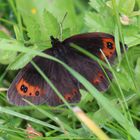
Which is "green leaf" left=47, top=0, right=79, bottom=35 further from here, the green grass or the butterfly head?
the butterfly head

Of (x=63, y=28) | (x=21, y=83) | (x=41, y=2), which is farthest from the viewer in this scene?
(x=41, y=2)

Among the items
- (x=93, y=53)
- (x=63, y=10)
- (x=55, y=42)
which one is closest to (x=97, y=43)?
(x=93, y=53)

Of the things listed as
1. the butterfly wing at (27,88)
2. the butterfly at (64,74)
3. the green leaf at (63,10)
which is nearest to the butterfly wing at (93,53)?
the butterfly at (64,74)

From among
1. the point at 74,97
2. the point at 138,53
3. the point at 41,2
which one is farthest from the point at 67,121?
the point at 41,2

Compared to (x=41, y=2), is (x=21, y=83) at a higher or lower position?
lower

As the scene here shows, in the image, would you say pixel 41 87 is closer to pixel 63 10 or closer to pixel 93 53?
pixel 93 53

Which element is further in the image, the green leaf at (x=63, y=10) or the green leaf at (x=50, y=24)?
the green leaf at (x=63, y=10)

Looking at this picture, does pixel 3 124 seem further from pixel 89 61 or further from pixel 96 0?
pixel 96 0

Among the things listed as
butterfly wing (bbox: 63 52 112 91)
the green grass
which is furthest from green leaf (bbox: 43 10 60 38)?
butterfly wing (bbox: 63 52 112 91)

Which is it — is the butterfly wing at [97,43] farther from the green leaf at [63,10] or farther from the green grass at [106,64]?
the green leaf at [63,10]
